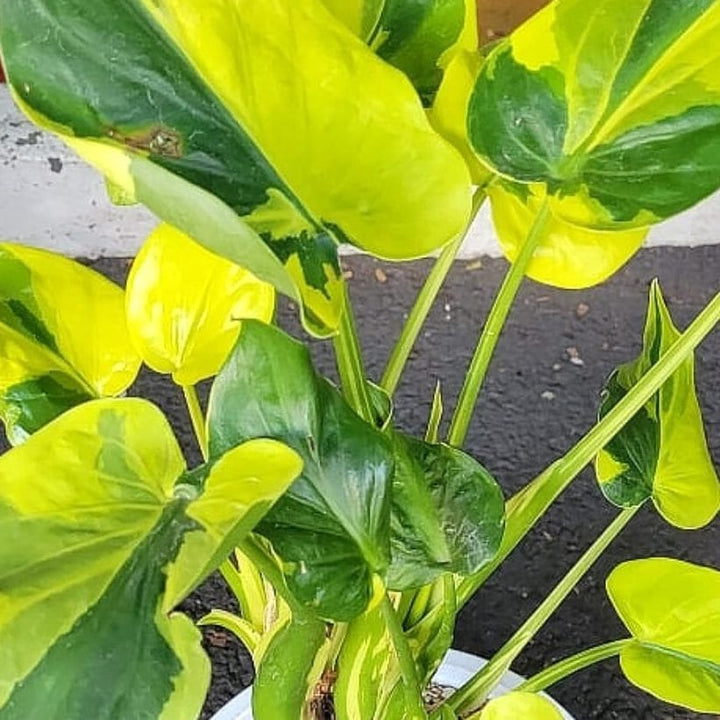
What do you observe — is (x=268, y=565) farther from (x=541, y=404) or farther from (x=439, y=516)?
(x=541, y=404)

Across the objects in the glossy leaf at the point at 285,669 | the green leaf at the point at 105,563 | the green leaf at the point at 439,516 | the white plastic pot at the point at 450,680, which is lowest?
the white plastic pot at the point at 450,680

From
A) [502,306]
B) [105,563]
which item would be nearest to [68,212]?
[502,306]

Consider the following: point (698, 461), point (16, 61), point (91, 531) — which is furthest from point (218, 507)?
point (698, 461)

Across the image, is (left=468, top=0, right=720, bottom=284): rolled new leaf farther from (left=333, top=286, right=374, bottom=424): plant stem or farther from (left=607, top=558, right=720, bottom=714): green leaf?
(left=607, top=558, right=720, bottom=714): green leaf

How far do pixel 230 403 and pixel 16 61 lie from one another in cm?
15

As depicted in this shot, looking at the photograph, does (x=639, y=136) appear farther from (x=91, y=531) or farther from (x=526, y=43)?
(x=91, y=531)

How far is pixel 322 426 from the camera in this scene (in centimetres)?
50

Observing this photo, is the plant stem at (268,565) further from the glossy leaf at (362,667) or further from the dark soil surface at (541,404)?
the dark soil surface at (541,404)

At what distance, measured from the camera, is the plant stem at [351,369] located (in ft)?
1.82

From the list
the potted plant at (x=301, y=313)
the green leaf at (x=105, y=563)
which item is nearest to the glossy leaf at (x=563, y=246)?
the potted plant at (x=301, y=313)

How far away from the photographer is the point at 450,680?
0.81 meters

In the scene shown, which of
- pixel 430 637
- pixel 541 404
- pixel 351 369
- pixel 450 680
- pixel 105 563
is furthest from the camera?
pixel 541 404

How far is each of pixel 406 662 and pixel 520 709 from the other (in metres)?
0.06

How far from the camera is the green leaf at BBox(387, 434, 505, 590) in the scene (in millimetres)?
547
